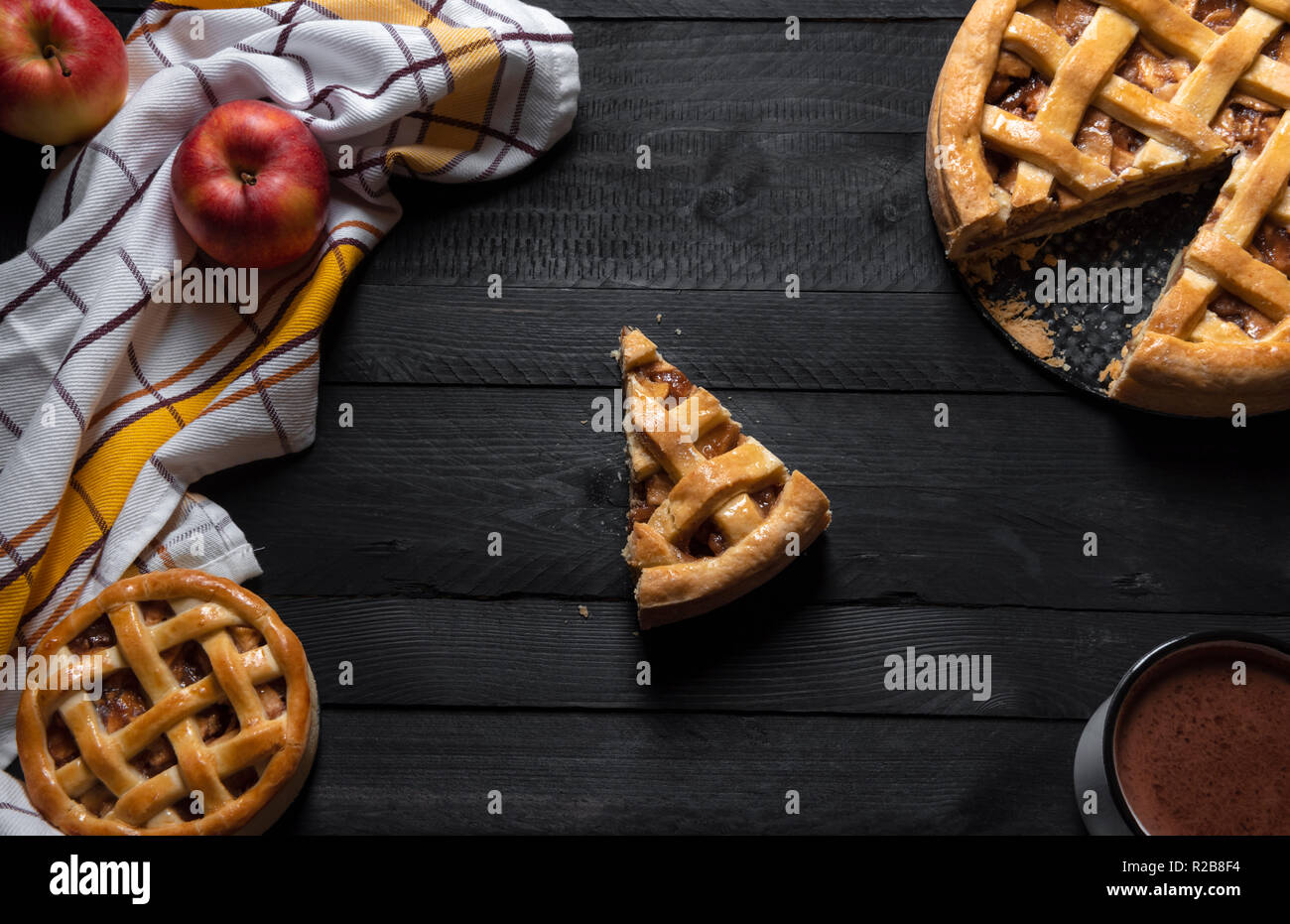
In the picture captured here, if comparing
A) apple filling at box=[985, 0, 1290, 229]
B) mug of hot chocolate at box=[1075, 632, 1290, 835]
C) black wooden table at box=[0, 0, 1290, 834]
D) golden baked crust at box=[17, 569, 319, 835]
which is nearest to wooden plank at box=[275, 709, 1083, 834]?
black wooden table at box=[0, 0, 1290, 834]

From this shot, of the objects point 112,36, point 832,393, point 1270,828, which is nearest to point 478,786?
point 832,393

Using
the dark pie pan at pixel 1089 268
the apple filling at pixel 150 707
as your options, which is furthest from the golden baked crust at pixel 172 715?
the dark pie pan at pixel 1089 268

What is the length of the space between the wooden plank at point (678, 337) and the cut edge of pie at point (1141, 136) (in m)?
0.19

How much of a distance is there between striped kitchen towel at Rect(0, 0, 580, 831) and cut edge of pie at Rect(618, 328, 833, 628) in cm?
62

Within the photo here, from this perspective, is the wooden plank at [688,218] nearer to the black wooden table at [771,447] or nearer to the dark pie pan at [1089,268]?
the black wooden table at [771,447]

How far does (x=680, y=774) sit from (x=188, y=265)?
4.29ft

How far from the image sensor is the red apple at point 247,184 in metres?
1.85

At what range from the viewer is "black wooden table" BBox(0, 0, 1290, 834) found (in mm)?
1866

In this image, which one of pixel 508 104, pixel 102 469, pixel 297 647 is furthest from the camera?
pixel 508 104

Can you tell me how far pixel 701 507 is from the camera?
1786 mm

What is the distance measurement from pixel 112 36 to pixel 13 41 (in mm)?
164
